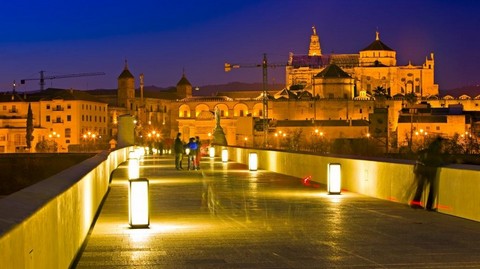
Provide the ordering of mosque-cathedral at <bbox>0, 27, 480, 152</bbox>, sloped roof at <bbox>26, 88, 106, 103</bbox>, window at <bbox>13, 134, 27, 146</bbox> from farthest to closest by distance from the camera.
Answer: sloped roof at <bbox>26, 88, 106, 103</bbox>
window at <bbox>13, 134, 27, 146</bbox>
mosque-cathedral at <bbox>0, 27, 480, 152</bbox>

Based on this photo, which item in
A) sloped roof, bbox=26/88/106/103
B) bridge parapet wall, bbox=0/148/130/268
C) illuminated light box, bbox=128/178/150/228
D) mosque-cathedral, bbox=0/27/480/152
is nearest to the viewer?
bridge parapet wall, bbox=0/148/130/268

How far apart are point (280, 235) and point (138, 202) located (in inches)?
100

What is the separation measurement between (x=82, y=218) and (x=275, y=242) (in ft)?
9.47

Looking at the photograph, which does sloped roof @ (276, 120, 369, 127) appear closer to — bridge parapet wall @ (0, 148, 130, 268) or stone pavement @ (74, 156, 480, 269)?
stone pavement @ (74, 156, 480, 269)

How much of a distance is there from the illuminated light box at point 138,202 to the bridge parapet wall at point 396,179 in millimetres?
5717

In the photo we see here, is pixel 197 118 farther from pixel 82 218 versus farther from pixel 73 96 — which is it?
pixel 82 218

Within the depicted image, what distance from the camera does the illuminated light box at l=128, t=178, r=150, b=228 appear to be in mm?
13273

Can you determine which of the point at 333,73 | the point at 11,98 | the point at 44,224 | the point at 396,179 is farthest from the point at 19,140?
the point at 44,224

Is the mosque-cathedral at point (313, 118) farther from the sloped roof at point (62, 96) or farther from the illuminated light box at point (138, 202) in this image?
the illuminated light box at point (138, 202)

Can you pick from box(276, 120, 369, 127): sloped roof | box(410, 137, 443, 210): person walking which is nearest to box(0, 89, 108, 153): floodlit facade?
box(276, 120, 369, 127): sloped roof

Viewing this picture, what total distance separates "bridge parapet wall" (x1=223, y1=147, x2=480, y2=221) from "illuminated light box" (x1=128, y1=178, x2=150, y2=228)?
5717 millimetres

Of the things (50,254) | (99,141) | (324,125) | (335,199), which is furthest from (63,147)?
(50,254)

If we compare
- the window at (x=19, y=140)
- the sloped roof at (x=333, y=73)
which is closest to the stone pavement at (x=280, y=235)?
the window at (x=19, y=140)

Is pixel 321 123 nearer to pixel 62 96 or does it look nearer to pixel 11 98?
pixel 62 96
